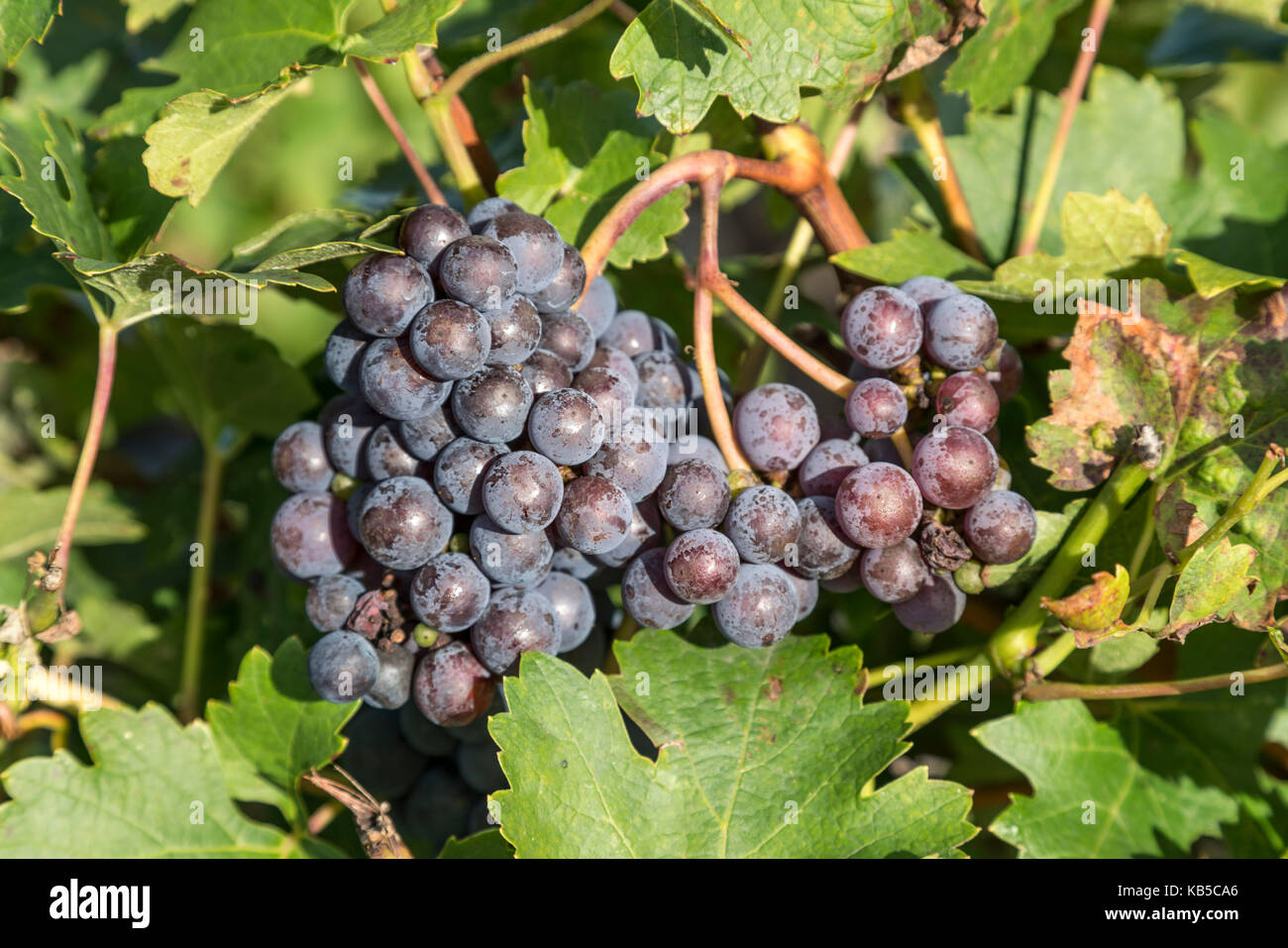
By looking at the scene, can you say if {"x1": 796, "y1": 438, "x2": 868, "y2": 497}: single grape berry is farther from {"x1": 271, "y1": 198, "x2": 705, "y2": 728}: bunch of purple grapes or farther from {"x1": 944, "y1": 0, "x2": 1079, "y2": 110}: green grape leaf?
{"x1": 944, "y1": 0, "x2": 1079, "y2": 110}: green grape leaf

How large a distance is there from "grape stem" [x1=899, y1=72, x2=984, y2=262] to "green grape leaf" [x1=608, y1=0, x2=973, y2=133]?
14.3 inches

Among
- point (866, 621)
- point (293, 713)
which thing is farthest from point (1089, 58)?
point (293, 713)

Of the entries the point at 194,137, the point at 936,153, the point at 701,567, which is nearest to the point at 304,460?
the point at 194,137

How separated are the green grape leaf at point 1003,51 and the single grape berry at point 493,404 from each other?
819 millimetres

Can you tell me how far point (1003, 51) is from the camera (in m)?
1.52

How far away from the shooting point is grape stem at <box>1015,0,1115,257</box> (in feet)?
5.32

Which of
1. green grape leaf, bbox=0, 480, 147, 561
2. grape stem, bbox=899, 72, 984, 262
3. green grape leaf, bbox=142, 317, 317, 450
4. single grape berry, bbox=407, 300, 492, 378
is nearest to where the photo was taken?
single grape berry, bbox=407, 300, 492, 378

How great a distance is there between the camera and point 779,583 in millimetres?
1205

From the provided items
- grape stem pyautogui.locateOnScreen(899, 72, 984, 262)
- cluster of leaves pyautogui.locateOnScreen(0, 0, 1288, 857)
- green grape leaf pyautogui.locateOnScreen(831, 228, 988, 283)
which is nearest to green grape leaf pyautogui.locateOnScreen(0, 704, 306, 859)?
cluster of leaves pyautogui.locateOnScreen(0, 0, 1288, 857)

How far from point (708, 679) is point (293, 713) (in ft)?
1.96

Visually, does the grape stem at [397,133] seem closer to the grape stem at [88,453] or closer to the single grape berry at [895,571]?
the grape stem at [88,453]

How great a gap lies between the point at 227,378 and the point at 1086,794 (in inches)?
57.9

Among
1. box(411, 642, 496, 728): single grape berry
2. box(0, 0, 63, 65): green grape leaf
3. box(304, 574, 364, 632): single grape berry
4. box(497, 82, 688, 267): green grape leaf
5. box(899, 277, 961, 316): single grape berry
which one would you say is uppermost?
box(0, 0, 63, 65): green grape leaf

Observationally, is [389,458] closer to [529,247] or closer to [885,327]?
[529,247]
